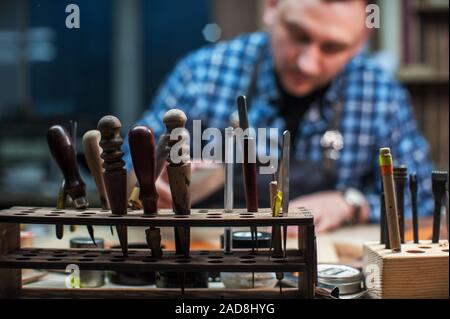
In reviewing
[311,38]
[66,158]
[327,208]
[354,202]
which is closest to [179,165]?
[66,158]

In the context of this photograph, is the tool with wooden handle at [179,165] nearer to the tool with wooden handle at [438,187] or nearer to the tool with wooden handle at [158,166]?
the tool with wooden handle at [158,166]

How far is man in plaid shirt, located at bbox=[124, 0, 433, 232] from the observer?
6.65 feet

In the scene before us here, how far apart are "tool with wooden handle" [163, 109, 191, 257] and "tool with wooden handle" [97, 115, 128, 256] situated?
0.05m

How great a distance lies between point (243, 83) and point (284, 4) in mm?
301

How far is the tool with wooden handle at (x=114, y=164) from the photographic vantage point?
592mm

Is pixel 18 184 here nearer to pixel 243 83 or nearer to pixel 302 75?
pixel 243 83

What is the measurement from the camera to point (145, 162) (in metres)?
0.61

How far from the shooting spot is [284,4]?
211cm

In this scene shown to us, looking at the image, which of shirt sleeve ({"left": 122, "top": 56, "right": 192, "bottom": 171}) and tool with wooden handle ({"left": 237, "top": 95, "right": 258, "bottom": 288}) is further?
shirt sleeve ({"left": 122, "top": 56, "right": 192, "bottom": 171})

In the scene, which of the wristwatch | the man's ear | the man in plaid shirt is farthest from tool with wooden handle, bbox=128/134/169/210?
the man's ear

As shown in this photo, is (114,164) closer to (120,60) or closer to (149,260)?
(149,260)

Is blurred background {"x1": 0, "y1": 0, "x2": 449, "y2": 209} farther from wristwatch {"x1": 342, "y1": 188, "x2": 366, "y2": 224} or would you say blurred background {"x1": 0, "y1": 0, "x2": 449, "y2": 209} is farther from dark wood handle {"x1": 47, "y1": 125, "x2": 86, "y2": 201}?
dark wood handle {"x1": 47, "y1": 125, "x2": 86, "y2": 201}

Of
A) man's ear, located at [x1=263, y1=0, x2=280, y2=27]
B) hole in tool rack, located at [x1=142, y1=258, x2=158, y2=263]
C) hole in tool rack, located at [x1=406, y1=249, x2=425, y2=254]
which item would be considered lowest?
hole in tool rack, located at [x1=406, y1=249, x2=425, y2=254]

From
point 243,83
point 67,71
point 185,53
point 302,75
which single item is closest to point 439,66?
point 302,75
